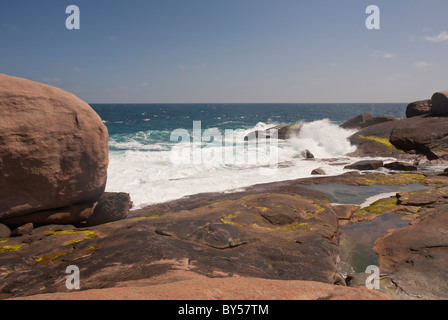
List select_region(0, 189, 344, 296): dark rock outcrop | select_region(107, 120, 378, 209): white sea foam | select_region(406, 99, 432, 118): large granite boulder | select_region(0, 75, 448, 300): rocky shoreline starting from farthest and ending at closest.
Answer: select_region(406, 99, 432, 118): large granite boulder → select_region(107, 120, 378, 209): white sea foam → select_region(0, 189, 344, 296): dark rock outcrop → select_region(0, 75, 448, 300): rocky shoreline

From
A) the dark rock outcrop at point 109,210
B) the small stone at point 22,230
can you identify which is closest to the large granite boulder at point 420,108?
the dark rock outcrop at point 109,210

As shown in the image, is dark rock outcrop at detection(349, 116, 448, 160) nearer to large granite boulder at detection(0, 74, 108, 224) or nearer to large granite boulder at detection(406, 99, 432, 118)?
large granite boulder at detection(406, 99, 432, 118)

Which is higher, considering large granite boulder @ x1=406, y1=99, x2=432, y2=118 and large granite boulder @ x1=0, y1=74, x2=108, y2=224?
large granite boulder @ x1=406, y1=99, x2=432, y2=118

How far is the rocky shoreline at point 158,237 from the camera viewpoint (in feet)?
9.61

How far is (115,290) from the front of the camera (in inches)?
94.5

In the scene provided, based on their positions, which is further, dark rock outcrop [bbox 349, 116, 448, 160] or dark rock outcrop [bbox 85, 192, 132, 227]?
dark rock outcrop [bbox 349, 116, 448, 160]

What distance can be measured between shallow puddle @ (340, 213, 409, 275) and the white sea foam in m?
4.96

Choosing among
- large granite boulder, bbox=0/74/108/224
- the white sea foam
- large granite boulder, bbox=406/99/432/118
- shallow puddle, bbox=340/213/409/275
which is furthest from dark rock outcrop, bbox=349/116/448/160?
large granite boulder, bbox=0/74/108/224

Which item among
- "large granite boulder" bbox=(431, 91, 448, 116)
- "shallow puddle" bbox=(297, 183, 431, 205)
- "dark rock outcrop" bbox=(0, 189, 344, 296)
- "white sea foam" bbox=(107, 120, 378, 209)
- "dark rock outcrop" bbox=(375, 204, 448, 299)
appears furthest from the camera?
"large granite boulder" bbox=(431, 91, 448, 116)

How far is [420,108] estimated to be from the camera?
20.9 m

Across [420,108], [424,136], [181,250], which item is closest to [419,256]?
[181,250]

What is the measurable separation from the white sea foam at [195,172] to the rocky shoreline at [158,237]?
6.88ft

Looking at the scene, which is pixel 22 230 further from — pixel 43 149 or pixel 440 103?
pixel 440 103

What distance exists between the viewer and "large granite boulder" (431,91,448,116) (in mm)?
17953
